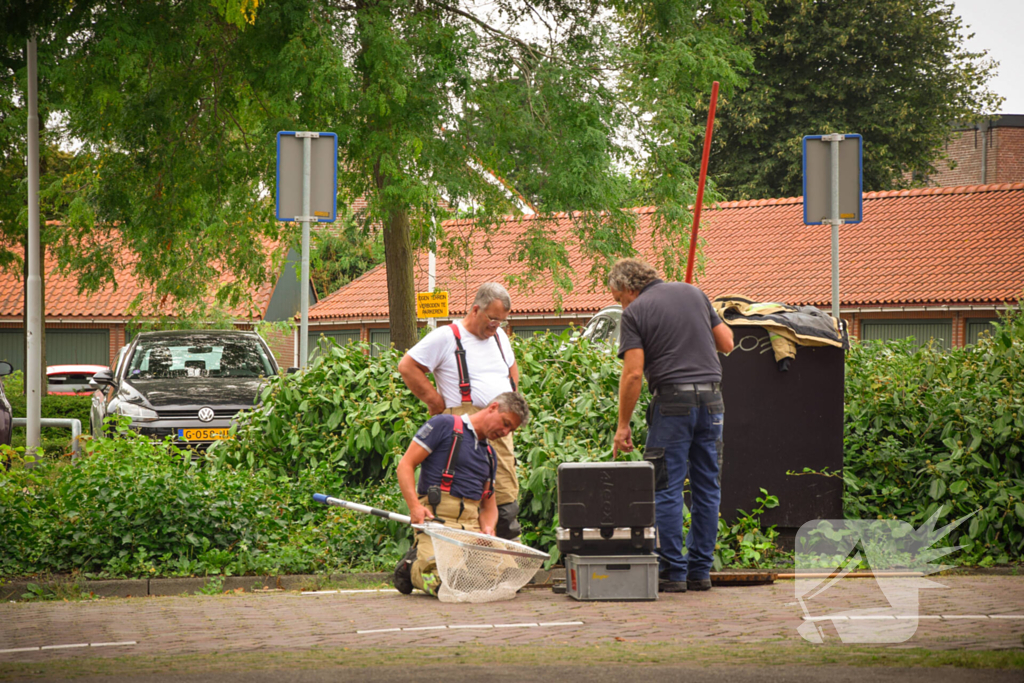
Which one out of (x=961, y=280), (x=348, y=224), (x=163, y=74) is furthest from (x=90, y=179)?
(x=961, y=280)

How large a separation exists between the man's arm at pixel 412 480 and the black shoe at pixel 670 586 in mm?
1401

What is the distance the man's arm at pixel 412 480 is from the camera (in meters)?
6.36

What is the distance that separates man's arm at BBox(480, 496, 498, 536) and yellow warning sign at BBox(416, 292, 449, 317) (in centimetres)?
943

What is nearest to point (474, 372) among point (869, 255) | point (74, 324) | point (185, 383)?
point (185, 383)

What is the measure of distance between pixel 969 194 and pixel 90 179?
69.3ft

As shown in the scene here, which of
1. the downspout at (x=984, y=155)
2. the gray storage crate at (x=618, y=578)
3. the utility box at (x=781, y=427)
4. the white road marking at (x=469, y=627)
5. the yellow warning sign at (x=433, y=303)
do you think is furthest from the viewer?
the downspout at (x=984, y=155)

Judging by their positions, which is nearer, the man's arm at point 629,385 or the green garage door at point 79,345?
the man's arm at point 629,385

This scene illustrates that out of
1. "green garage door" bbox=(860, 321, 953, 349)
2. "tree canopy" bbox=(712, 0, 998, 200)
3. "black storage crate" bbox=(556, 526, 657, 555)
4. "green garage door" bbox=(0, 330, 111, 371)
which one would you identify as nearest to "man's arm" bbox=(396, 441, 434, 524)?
"black storage crate" bbox=(556, 526, 657, 555)

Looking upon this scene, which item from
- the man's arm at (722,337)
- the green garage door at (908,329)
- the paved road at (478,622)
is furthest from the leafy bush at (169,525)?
the green garage door at (908,329)

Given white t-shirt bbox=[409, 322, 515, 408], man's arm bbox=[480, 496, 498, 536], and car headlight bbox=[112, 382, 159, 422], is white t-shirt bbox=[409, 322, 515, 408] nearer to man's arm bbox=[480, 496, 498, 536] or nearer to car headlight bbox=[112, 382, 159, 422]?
man's arm bbox=[480, 496, 498, 536]

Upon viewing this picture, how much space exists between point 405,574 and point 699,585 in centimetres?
173

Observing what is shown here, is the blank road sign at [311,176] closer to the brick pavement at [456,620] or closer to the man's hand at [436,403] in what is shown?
the man's hand at [436,403]

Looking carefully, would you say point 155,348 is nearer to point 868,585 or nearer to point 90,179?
point 90,179

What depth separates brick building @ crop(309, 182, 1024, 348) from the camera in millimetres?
24445
